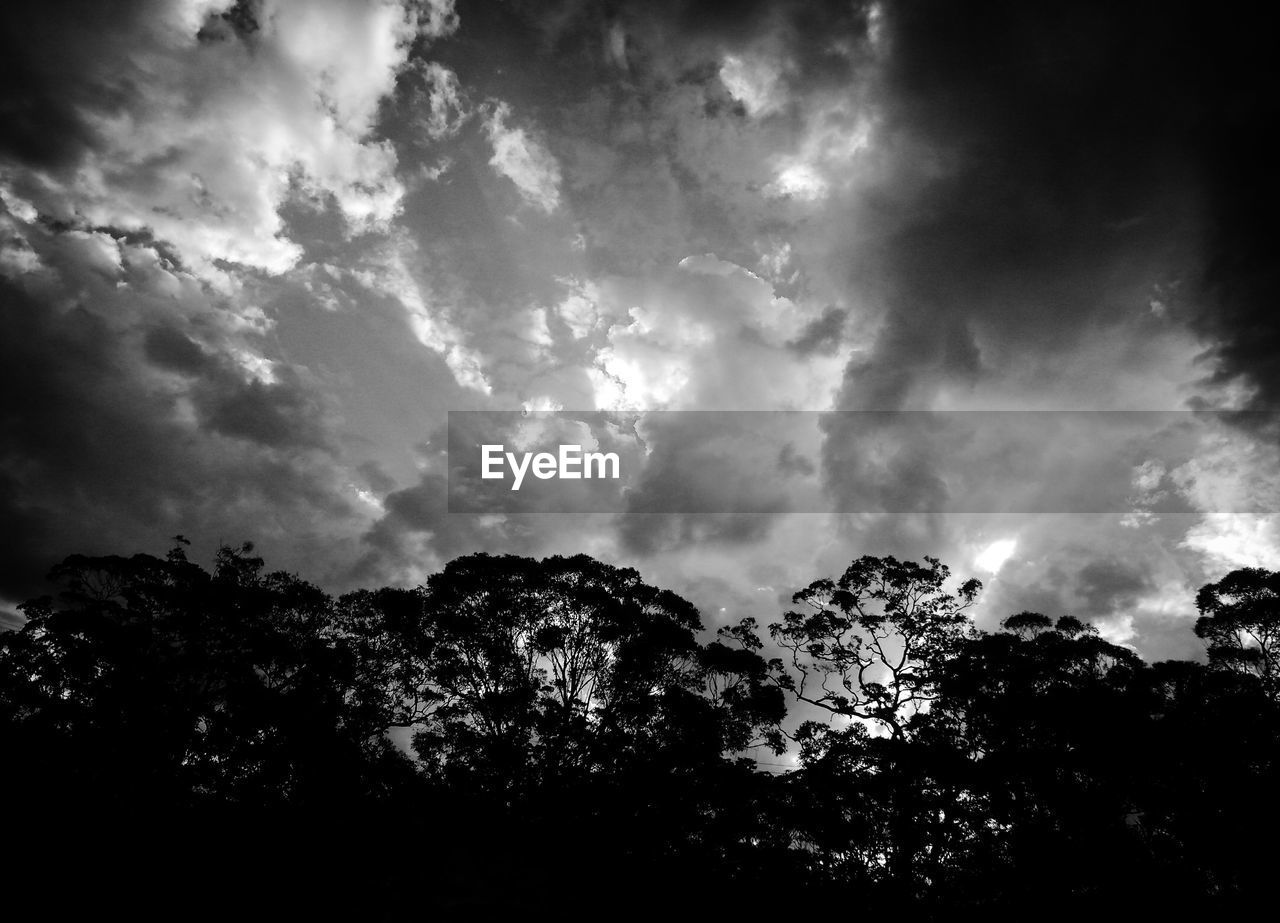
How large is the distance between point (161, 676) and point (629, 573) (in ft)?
67.3

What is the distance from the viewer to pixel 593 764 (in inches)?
941

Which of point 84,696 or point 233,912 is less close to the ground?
point 84,696

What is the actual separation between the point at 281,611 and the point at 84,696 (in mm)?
8056

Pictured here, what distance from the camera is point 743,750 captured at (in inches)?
966

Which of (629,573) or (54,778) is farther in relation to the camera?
(629,573)

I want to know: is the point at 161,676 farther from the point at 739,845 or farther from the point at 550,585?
the point at 739,845

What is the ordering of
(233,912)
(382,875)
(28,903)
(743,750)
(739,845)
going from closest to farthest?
(28,903) → (233,912) → (382,875) → (739,845) → (743,750)

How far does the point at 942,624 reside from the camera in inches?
942

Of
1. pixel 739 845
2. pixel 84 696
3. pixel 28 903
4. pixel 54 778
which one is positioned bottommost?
pixel 739 845

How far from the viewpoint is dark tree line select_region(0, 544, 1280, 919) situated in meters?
16.3

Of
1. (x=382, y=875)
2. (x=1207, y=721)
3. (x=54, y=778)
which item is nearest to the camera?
(x=382, y=875)

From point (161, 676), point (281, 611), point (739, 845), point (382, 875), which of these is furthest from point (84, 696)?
point (739, 845)

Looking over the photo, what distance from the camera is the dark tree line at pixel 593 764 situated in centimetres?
1628

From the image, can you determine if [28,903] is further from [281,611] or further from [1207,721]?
[1207,721]
